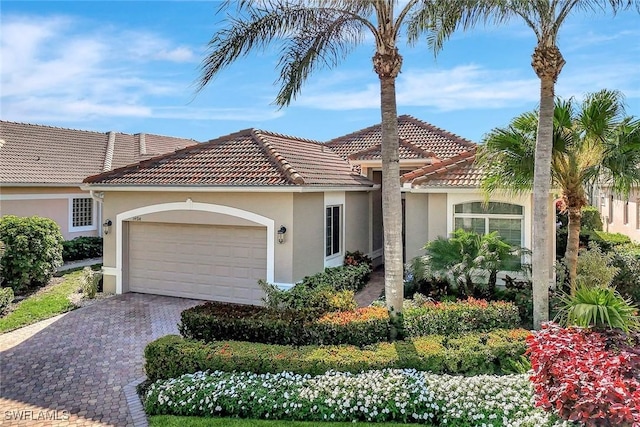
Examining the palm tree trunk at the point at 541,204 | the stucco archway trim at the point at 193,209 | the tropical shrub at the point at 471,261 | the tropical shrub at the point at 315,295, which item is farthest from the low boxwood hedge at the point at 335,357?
the stucco archway trim at the point at 193,209

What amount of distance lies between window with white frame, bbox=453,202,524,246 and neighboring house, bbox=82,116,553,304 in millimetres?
33

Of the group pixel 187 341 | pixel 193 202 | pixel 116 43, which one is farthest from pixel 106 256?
pixel 187 341

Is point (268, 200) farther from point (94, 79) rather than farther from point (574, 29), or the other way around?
point (574, 29)

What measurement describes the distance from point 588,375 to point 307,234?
30.3 feet

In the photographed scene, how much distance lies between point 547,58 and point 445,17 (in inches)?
104

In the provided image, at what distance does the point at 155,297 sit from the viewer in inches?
611

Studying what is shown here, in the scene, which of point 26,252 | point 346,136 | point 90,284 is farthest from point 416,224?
point 26,252

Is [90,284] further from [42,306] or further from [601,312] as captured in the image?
[601,312]

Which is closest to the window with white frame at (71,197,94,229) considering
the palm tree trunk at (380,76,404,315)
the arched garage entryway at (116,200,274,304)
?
the arched garage entryway at (116,200,274,304)

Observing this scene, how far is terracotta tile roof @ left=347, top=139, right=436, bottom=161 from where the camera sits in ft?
66.1

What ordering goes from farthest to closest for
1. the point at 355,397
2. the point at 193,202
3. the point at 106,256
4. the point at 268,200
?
the point at 106,256, the point at 193,202, the point at 268,200, the point at 355,397

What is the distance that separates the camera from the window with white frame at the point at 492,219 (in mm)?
14703

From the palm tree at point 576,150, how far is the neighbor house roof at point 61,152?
68.1 ft

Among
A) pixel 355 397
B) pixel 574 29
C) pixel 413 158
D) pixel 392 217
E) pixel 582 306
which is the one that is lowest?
pixel 355 397
